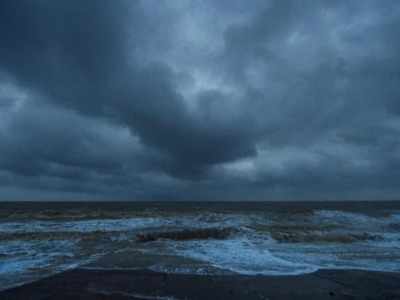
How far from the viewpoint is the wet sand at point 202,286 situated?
6504mm

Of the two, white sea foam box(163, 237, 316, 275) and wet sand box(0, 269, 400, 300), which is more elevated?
wet sand box(0, 269, 400, 300)

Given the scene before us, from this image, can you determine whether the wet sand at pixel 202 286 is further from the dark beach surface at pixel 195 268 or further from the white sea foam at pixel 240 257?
the white sea foam at pixel 240 257

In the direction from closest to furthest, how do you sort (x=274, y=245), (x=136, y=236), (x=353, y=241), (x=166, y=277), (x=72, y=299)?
(x=72, y=299)
(x=166, y=277)
(x=274, y=245)
(x=353, y=241)
(x=136, y=236)

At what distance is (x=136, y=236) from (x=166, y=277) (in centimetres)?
916

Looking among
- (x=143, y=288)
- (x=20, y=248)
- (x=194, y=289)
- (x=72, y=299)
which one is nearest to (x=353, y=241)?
(x=194, y=289)

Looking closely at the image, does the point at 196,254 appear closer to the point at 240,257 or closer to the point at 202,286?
the point at 240,257

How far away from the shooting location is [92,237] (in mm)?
15930

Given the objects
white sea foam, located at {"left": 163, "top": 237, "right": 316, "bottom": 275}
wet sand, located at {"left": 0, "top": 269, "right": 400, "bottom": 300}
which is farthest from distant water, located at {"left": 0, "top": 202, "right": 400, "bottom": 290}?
wet sand, located at {"left": 0, "top": 269, "right": 400, "bottom": 300}

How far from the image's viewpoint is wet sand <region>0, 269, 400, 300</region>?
650 cm

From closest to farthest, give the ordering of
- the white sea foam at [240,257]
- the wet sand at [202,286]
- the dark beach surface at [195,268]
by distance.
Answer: the wet sand at [202,286], the dark beach surface at [195,268], the white sea foam at [240,257]

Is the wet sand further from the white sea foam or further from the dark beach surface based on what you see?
the white sea foam

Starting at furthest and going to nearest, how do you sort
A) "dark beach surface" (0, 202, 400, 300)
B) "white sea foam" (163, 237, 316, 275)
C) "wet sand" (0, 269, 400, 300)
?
"white sea foam" (163, 237, 316, 275) < "dark beach surface" (0, 202, 400, 300) < "wet sand" (0, 269, 400, 300)

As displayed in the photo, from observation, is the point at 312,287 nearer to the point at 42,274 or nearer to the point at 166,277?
the point at 166,277

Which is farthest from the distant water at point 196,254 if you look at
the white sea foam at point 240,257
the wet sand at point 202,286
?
the wet sand at point 202,286
